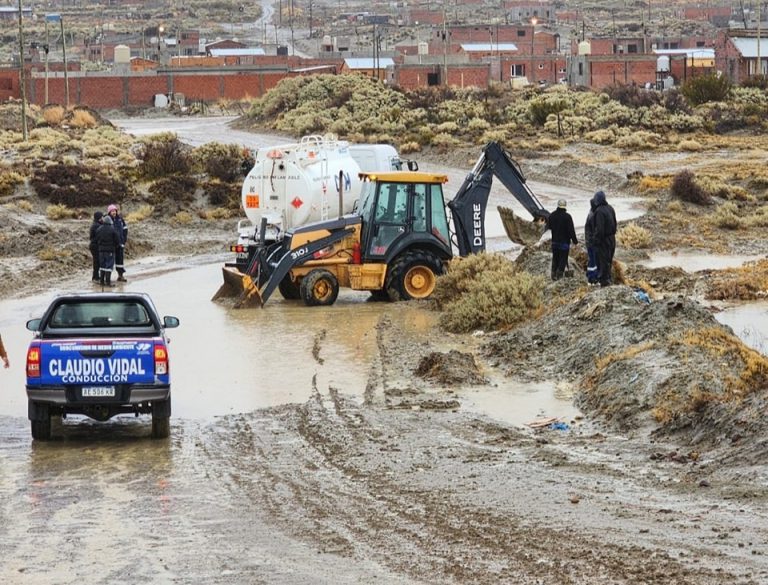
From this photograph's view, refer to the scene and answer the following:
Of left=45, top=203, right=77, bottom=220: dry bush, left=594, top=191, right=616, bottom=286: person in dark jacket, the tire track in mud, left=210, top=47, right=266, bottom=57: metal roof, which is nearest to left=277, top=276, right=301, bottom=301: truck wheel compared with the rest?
left=594, top=191, right=616, bottom=286: person in dark jacket

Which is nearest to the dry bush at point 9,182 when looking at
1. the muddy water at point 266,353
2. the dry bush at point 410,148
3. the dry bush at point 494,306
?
the muddy water at point 266,353

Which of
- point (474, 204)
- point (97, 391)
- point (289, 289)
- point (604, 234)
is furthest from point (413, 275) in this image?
point (97, 391)

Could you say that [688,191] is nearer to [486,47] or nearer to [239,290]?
[239,290]

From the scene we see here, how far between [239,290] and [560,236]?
660 cm

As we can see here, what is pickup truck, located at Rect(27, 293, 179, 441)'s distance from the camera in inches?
636

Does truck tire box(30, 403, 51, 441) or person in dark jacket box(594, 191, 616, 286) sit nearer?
truck tire box(30, 403, 51, 441)

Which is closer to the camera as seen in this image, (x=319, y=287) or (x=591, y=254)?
(x=591, y=254)

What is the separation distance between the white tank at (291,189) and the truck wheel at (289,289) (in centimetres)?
110

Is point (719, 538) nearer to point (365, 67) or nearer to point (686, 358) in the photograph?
point (686, 358)

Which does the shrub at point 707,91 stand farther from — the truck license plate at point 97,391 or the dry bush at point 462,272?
the truck license plate at point 97,391

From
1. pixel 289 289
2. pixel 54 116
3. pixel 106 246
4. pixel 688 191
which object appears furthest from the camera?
pixel 54 116

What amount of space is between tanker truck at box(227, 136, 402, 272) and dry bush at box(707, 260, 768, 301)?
7.61 metres

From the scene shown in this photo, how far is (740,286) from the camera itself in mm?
28250

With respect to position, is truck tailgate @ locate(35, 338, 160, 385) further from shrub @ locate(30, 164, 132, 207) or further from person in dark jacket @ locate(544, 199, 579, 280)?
shrub @ locate(30, 164, 132, 207)
